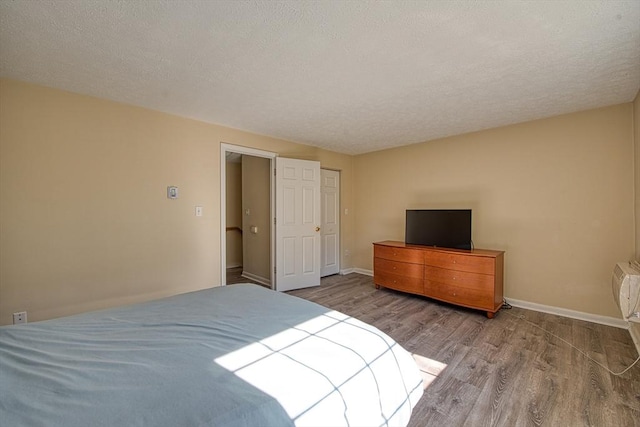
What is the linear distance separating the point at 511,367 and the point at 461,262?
54.4 inches

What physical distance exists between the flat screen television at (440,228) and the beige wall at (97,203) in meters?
2.84

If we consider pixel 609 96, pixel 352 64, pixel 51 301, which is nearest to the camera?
pixel 352 64

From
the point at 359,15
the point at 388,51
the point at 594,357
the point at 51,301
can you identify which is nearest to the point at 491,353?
the point at 594,357

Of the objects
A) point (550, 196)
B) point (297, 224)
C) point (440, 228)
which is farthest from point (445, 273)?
point (297, 224)

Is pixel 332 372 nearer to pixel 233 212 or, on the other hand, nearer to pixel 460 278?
pixel 460 278

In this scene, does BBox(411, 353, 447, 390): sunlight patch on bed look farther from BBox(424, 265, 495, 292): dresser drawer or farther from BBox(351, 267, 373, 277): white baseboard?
BBox(351, 267, 373, 277): white baseboard

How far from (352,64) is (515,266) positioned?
330 centimetres

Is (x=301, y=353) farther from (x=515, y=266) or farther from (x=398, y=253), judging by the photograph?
(x=515, y=266)

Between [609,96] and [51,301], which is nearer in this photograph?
[51,301]

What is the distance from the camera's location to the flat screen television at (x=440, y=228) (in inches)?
141

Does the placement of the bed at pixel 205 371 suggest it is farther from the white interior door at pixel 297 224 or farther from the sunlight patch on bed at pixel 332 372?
the white interior door at pixel 297 224

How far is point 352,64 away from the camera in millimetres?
2072

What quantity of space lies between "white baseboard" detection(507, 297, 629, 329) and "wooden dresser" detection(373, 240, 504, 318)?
1.22 ft

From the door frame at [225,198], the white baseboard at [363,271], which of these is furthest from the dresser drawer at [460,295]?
the door frame at [225,198]
